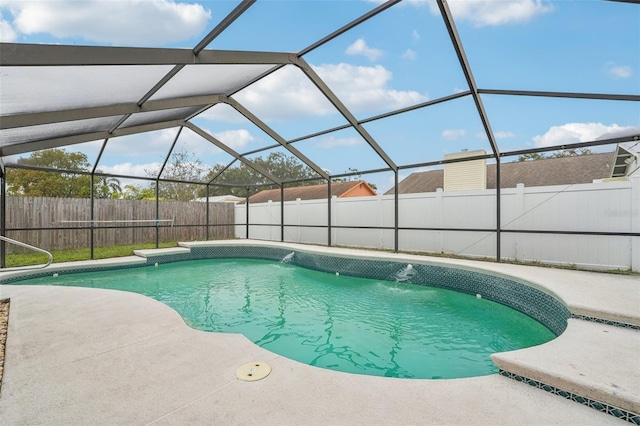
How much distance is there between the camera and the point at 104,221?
974 centimetres

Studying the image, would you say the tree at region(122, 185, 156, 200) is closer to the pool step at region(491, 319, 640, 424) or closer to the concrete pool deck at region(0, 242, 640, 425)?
the concrete pool deck at region(0, 242, 640, 425)

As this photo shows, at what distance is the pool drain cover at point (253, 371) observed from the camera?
197 centimetres

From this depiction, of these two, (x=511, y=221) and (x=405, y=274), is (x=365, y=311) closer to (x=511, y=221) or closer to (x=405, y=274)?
(x=405, y=274)

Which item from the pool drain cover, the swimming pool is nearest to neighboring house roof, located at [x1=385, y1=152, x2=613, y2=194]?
the swimming pool

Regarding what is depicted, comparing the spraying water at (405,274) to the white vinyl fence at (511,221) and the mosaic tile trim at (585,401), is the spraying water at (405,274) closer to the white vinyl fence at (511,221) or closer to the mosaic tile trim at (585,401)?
the white vinyl fence at (511,221)

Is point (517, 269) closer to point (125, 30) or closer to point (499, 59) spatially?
point (499, 59)

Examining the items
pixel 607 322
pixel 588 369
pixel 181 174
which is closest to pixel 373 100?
pixel 607 322

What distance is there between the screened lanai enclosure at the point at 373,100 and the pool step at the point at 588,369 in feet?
11.5

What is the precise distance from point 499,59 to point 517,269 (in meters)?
3.60

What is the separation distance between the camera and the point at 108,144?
304 inches

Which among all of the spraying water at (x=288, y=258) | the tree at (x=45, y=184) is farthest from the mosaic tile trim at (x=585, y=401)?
the tree at (x=45, y=184)

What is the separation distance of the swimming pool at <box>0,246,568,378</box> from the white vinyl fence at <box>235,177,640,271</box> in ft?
6.05

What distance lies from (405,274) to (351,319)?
2.73 meters

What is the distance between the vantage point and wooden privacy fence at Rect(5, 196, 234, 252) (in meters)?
8.49
